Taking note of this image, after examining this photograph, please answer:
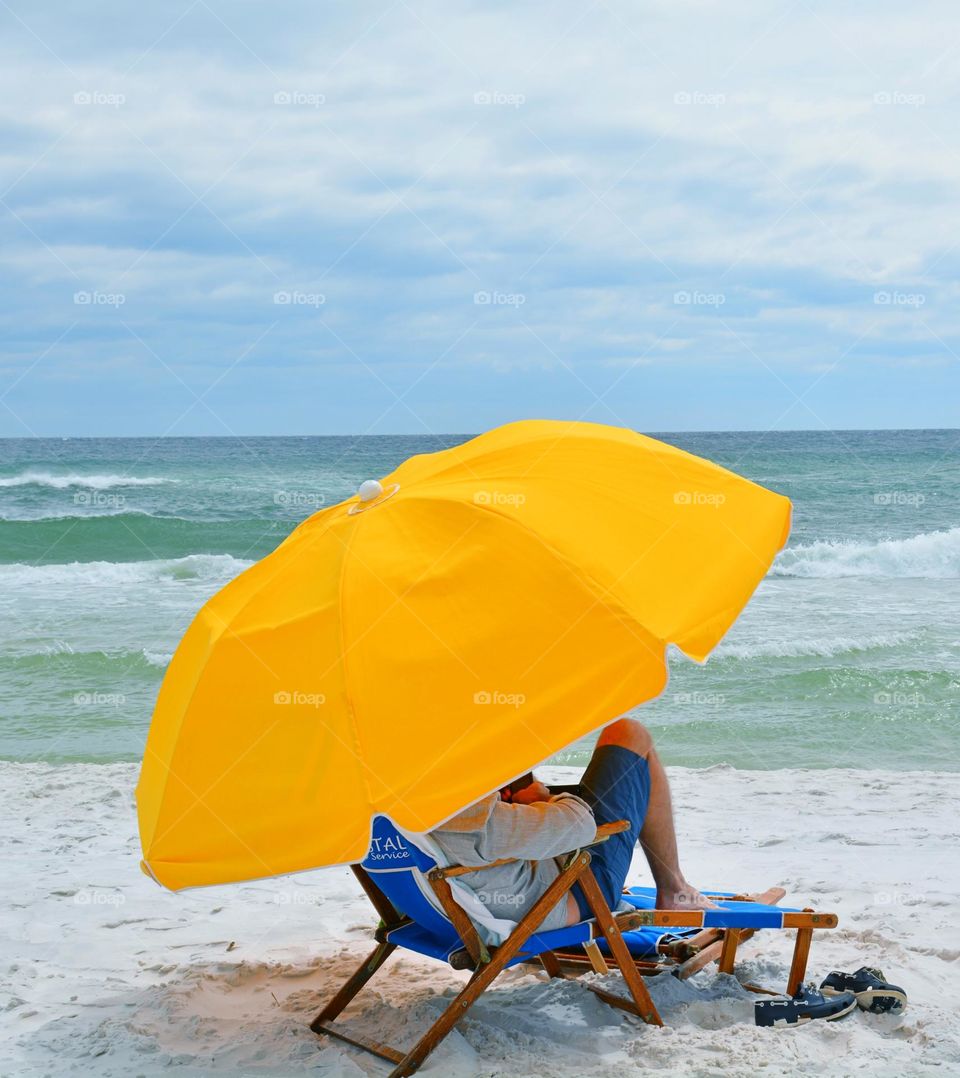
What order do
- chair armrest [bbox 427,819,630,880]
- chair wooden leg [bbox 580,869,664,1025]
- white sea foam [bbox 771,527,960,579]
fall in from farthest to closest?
white sea foam [bbox 771,527,960,579] → chair wooden leg [bbox 580,869,664,1025] → chair armrest [bbox 427,819,630,880]

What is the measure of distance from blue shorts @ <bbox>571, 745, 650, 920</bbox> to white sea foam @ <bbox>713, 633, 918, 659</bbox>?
6.79m

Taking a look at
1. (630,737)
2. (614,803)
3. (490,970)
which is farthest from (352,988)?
(630,737)

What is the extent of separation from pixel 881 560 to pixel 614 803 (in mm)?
16575

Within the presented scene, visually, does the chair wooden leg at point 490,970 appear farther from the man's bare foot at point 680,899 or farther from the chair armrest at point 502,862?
the man's bare foot at point 680,899

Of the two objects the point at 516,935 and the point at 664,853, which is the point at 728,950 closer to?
the point at 664,853

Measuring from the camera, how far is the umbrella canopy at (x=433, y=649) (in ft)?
9.10

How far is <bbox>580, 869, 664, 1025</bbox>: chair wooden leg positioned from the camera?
3252 millimetres

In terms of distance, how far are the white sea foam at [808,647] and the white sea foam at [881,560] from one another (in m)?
6.74

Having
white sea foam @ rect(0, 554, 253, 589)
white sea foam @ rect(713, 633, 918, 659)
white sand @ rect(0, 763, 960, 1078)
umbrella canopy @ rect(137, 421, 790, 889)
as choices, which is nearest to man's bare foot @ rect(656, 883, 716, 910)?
white sand @ rect(0, 763, 960, 1078)

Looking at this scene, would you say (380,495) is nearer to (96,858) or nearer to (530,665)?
(530,665)

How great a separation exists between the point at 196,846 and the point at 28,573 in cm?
1738

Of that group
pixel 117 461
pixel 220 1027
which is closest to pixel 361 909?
pixel 220 1027

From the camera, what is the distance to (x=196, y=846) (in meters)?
2.96

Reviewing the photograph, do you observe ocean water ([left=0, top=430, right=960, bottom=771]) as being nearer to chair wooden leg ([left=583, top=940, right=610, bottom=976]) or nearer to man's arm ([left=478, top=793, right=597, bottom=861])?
chair wooden leg ([left=583, top=940, right=610, bottom=976])
